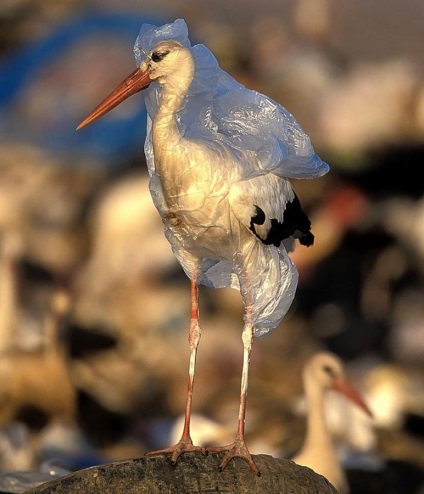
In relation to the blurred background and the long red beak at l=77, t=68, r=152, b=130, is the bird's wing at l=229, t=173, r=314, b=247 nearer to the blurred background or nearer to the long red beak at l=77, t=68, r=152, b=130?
the long red beak at l=77, t=68, r=152, b=130

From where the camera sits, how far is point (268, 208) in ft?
21.0

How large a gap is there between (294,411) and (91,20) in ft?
19.4

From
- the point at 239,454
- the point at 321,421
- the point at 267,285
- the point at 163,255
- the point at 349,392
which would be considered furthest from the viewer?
the point at 163,255

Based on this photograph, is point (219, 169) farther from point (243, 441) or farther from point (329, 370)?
point (329, 370)

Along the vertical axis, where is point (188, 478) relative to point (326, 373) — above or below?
above

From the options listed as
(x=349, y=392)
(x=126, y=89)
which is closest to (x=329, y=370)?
(x=349, y=392)

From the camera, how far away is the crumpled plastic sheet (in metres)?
6.38

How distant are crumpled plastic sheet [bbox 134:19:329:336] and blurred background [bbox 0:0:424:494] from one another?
548cm

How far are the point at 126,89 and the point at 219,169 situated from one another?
476 millimetres

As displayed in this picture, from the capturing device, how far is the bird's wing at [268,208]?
634 cm

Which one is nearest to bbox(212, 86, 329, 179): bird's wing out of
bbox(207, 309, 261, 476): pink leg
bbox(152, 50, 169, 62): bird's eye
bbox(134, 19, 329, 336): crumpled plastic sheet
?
bbox(134, 19, 329, 336): crumpled plastic sheet

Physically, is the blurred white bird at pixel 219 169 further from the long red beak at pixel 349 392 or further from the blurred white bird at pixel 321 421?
the long red beak at pixel 349 392

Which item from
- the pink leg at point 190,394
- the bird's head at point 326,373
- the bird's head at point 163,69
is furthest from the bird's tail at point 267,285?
the bird's head at point 326,373

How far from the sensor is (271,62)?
59.3 ft
